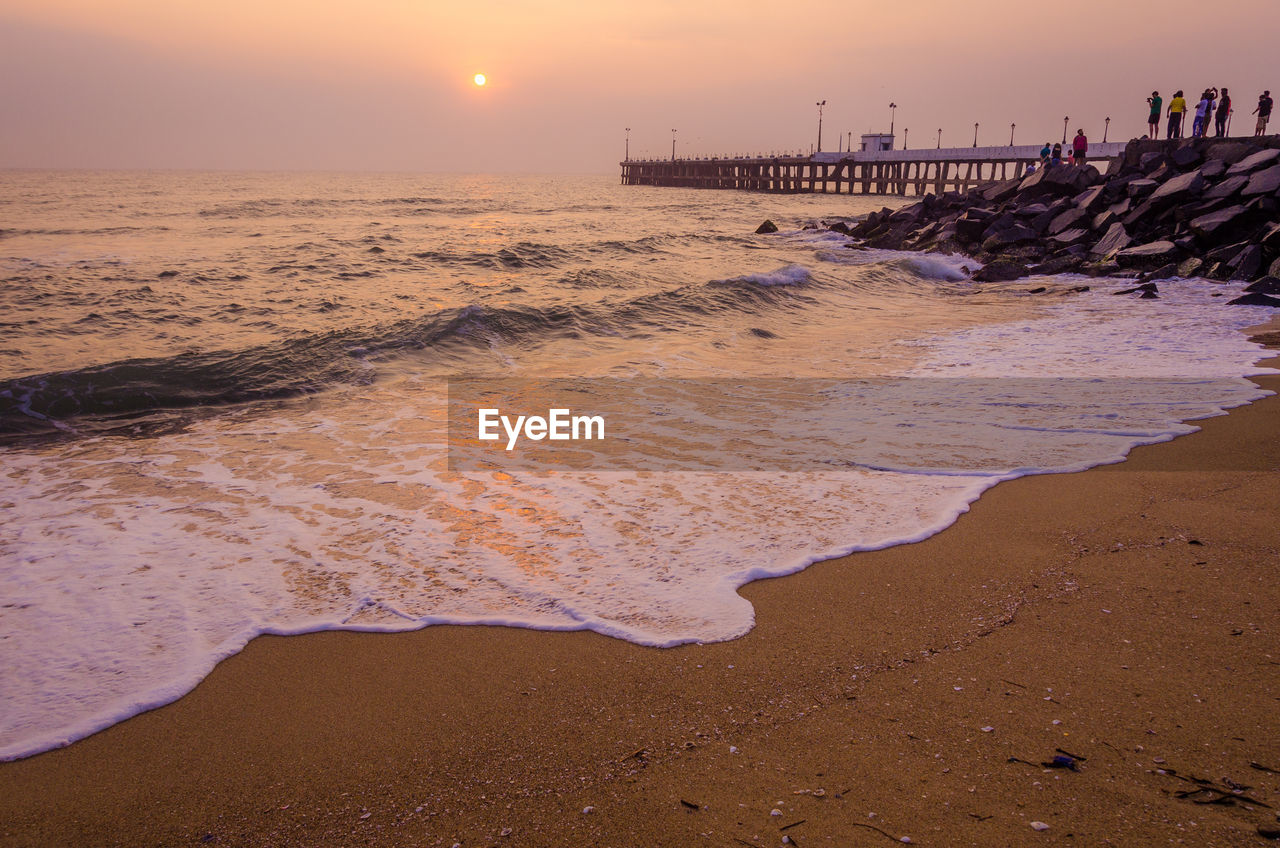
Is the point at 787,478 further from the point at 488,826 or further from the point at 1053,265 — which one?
the point at 1053,265

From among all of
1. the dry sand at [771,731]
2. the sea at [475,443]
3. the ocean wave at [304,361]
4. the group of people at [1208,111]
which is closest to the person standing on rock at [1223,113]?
the group of people at [1208,111]

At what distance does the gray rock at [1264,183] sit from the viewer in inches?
685

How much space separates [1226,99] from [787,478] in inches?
1083

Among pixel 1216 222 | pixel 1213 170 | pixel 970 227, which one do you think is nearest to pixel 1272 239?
pixel 1216 222

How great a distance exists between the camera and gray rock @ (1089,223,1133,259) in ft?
64.1

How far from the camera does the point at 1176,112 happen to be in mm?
24188

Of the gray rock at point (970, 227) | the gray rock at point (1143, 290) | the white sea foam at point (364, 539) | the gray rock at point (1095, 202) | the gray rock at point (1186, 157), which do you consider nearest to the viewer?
the white sea foam at point (364, 539)

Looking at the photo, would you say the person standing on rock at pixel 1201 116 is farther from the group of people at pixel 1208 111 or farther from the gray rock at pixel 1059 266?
the gray rock at pixel 1059 266

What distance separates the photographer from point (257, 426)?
7.27 metres

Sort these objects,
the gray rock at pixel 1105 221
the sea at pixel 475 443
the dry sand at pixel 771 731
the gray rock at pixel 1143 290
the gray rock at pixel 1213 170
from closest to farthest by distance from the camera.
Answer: the dry sand at pixel 771 731, the sea at pixel 475 443, the gray rock at pixel 1143 290, the gray rock at pixel 1213 170, the gray rock at pixel 1105 221

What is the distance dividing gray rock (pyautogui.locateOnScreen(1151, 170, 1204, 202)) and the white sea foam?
15202 mm

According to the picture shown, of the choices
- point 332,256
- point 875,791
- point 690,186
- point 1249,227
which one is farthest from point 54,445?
point 690,186

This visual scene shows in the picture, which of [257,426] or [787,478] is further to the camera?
[257,426]

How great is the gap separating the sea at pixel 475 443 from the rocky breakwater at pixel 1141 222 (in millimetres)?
1356
